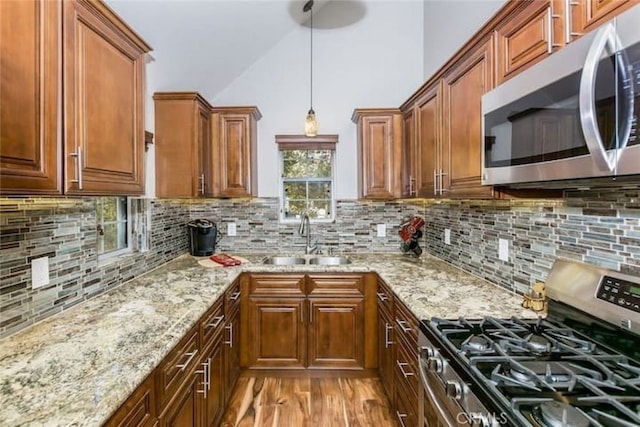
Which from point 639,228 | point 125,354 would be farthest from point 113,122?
point 639,228

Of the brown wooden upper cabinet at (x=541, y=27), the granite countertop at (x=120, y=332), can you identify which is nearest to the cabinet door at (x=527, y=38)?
the brown wooden upper cabinet at (x=541, y=27)

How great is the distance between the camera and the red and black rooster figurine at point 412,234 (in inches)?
121

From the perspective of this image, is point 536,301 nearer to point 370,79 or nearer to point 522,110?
point 522,110

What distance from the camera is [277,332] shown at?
269 cm

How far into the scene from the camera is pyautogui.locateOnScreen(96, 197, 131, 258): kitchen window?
7.01 ft

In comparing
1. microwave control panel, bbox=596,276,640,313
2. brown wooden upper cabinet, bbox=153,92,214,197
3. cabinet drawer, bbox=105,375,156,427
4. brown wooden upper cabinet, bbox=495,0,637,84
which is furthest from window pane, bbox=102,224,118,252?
microwave control panel, bbox=596,276,640,313

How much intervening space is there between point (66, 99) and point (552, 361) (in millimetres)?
1754

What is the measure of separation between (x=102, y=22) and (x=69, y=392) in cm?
124

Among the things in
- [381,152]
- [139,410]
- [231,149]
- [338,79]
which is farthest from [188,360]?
[338,79]

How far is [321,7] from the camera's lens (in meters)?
3.32

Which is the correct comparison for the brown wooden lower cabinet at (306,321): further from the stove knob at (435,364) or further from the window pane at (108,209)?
the stove knob at (435,364)

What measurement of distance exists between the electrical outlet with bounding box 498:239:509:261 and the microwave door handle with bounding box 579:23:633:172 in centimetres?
115

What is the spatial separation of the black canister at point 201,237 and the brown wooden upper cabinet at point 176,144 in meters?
0.47

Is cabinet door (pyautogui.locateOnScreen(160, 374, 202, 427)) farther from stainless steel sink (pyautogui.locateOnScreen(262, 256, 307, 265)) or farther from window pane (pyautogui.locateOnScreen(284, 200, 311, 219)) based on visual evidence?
window pane (pyautogui.locateOnScreen(284, 200, 311, 219))
